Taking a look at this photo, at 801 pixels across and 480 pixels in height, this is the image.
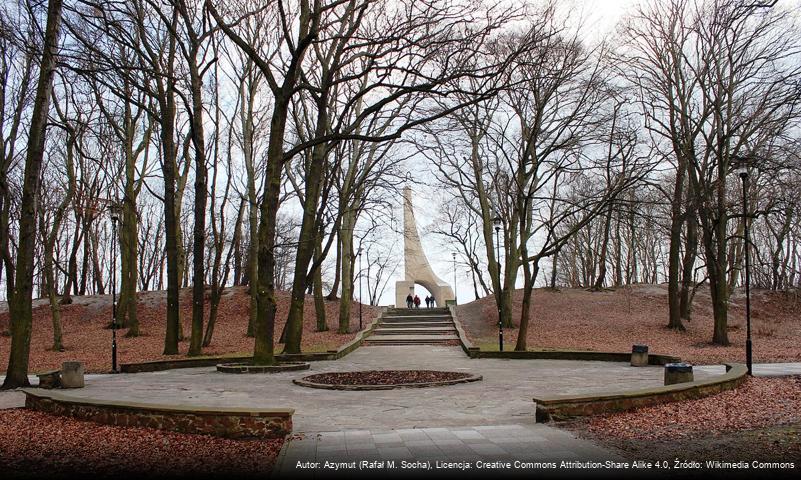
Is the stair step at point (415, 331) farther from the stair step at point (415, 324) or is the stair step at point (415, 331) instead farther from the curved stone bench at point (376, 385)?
the curved stone bench at point (376, 385)

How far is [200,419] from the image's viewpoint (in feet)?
24.8

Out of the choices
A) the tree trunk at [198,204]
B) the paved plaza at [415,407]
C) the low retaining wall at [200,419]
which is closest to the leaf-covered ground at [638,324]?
the paved plaza at [415,407]

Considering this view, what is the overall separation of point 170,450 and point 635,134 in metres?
18.3

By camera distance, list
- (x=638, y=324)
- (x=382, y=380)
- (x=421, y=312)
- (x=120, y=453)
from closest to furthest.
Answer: (x=120, y=453), (x=382, y=380), (x=638, y=324), (x=421, y=312)

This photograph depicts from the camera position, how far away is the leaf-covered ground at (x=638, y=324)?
863 inches

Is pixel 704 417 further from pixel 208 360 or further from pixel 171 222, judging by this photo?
pixel 171 222

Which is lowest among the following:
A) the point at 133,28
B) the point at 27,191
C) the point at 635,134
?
the point at 27,191

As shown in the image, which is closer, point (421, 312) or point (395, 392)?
point (395, 392)

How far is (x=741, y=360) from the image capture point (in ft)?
57.7

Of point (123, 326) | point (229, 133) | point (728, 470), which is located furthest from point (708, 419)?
point (123, 326)

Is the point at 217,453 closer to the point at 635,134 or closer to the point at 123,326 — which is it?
the point at 635,134

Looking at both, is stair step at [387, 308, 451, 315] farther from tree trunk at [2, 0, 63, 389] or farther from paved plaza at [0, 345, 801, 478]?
tree trunk at [2, 0, 63, 389]

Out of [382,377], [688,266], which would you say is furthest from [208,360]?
[688,266]

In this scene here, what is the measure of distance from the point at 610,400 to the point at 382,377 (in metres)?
6.00
